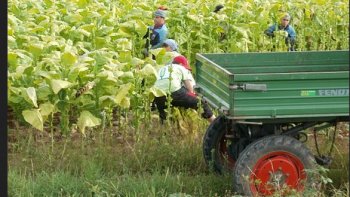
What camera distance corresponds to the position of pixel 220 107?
7.07 m

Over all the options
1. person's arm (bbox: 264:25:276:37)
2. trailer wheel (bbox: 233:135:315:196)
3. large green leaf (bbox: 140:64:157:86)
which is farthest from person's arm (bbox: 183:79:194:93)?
person's arm (bbox: 264:25:276:37)

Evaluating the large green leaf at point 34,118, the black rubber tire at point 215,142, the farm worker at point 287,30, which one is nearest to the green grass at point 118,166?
the black rubber tire at point 215,142

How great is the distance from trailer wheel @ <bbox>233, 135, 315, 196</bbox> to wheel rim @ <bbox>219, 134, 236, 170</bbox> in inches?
34.2

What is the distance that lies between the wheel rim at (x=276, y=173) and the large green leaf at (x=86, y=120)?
2458mm

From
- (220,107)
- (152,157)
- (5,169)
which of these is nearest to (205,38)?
(152,157)

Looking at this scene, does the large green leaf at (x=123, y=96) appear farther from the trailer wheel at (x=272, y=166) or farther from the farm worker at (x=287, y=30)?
the farm worker at (x=287, y=30)

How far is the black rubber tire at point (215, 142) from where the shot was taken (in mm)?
7980

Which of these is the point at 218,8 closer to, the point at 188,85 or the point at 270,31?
the point at 270,31

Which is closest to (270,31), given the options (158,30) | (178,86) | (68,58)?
(158,30)

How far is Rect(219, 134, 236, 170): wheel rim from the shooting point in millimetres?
7855

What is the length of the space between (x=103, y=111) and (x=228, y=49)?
317cm

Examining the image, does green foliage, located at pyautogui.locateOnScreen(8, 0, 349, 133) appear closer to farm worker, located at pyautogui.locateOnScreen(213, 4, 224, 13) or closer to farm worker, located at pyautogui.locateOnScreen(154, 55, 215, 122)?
farm worker, located at pyautogui.locateOnScreen(154, 55, 215, 122)

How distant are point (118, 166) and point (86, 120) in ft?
2.69

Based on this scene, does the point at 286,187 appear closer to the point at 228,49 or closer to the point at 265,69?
the point at 265,69
